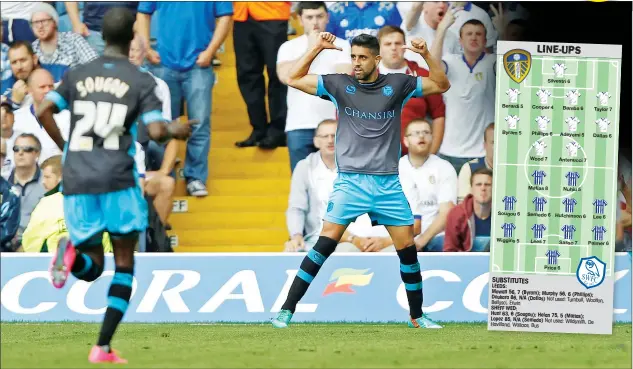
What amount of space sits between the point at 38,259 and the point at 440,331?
13.2 feet

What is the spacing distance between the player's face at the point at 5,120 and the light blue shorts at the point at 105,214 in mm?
Answer: 4333

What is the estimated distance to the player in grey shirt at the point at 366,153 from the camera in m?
9.39

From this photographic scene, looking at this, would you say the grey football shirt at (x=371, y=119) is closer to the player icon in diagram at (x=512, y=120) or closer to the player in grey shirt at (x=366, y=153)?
the player in grey shirt at (x=366, y=153)

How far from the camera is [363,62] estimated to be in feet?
30.8

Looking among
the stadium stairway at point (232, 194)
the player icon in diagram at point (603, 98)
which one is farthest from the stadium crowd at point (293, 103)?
the player icon in diagram at point (603, 98)

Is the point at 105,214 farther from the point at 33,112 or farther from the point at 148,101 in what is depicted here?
the point at 33,112

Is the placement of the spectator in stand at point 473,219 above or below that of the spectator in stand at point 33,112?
below

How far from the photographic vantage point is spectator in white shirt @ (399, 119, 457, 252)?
11.5 m

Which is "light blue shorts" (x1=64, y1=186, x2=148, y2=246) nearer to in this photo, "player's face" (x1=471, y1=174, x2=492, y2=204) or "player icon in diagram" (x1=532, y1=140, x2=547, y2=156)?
"player icon in diagram" (x1=532, y1=140, x2=547, y2=156)

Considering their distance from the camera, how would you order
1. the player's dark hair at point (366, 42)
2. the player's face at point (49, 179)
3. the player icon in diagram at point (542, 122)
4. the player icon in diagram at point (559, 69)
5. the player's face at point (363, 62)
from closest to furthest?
the player's dark hair at point (366, 42)
the player's face at point (363, 62)
the player icon in diagram at point (559, 69)
the player icon in diagram at point (542, 122)
the player's face at point (49, 179)

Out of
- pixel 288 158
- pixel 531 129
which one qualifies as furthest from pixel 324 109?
pixel 531 129

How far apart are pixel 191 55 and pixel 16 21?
1.75 m

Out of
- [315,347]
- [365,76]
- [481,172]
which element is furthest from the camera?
[481,172]

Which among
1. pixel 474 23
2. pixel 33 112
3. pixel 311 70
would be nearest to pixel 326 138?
pixel 311 70
